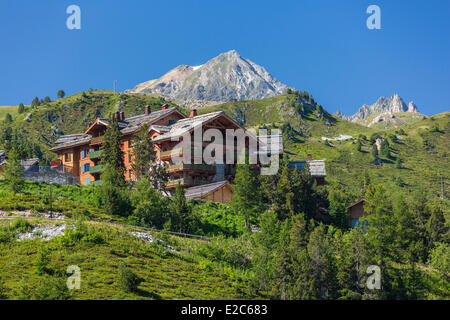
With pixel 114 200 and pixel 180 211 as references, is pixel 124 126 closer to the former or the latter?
pixel 114 200

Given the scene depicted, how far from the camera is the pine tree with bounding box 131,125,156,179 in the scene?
70.3 meters

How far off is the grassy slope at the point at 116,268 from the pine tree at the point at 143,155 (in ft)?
68.0

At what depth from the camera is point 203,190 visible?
226 feet

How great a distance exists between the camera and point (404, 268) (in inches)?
2163

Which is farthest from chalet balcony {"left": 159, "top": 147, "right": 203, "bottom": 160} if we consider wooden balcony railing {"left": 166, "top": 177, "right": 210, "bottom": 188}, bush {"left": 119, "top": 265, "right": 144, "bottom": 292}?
bush {"left": 119, "top": 265, "right": 144, "bottom": 292}

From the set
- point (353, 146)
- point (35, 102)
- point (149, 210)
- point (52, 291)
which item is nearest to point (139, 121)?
point (149, 210)

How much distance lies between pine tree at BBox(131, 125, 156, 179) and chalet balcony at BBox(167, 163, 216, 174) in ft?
9.00

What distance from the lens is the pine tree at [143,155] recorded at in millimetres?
70312

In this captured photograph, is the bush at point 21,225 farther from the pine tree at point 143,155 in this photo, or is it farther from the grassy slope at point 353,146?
the grassy slope at point 353,146

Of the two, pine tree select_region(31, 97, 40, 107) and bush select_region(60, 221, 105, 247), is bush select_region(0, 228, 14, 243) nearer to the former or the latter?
bush select_region(60, 221, 105, 247)

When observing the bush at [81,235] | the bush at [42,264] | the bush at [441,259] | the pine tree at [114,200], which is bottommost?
the bush at [441,259]

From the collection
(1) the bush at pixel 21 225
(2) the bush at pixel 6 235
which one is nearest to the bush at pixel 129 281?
(2) the bush at pixel 6 235

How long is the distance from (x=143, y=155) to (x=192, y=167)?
6.30 metres

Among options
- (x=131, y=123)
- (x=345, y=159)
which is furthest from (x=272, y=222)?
(x=345, y=159)
